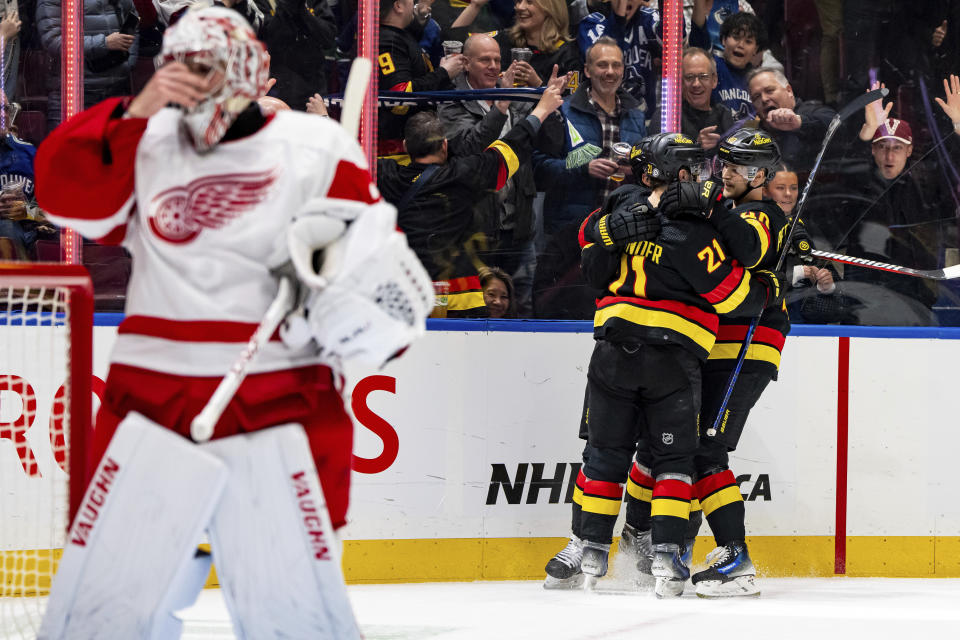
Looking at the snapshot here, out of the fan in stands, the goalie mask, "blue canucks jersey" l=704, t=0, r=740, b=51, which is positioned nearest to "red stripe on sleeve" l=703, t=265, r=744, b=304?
"blue canucks jersey" l=704, t=0, r=740, b=51

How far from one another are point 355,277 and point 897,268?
313 cm

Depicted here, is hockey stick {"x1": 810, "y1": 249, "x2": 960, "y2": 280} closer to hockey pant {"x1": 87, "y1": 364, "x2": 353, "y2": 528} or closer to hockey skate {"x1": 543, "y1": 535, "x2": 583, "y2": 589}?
hockey skate {"x1": 543, "y1": 535, "x2": 583, "y2": 589}

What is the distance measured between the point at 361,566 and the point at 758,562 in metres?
1.32

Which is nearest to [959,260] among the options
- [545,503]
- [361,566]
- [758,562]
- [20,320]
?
[758,562]

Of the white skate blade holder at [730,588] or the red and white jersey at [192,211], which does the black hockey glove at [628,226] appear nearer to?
the white skate blade holder at [730,588]

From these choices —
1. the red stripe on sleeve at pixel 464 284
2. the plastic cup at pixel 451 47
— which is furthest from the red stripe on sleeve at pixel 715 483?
the plastic cup at pixel 451 47

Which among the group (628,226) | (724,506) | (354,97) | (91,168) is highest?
(354,97)

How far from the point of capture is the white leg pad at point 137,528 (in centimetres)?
185

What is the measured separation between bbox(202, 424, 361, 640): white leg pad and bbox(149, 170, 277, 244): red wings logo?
1.02 feet

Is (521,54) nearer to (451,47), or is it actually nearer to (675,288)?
(451,47)

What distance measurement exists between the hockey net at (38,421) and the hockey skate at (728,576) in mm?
1845

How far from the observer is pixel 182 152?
1.91 m

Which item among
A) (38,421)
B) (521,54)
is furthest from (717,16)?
(38,421)

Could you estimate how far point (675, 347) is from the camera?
3803 millimetres
